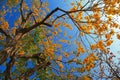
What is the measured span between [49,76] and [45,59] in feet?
9.71

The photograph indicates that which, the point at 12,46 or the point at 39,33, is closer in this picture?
the point at 12,46

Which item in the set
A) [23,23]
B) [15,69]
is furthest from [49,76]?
[23,23]

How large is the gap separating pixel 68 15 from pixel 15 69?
6263 mm

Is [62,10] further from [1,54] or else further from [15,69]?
[15,69]

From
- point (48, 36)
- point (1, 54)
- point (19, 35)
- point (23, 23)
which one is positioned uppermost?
point (48, 36)

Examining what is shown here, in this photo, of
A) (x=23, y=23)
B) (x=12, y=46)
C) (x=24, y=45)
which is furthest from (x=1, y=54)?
(x=24, y=45)

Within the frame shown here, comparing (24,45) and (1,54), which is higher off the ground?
(24,45)

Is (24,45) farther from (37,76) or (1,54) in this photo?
(1,54)

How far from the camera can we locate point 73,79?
12.9m

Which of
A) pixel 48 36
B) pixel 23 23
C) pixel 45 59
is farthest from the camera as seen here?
pixel 48 36

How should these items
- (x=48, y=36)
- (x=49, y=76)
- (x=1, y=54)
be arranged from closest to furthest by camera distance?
(x=1, y=54)
(x=48, y=36)
(x=49, y=76)

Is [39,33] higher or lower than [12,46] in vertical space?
higher

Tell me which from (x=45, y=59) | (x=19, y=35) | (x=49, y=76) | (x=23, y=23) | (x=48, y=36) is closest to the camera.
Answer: (x=19, y=35)

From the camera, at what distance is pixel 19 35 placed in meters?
9.20
